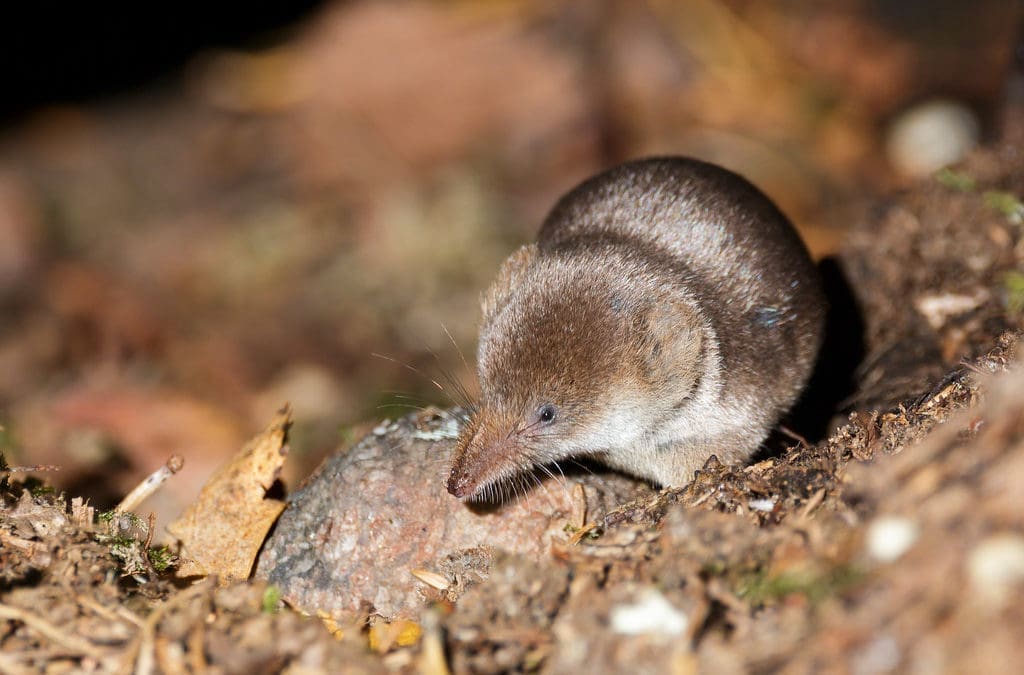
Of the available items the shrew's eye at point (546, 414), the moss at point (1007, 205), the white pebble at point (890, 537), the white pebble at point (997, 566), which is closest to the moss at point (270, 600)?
the shrew's eye at point (546, 414)

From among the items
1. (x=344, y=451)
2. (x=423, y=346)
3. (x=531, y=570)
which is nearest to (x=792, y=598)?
(x=531, y=570)

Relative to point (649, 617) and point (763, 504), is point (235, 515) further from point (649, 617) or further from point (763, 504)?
point (763, 504)

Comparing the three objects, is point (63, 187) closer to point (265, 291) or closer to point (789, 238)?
point (265, 291)

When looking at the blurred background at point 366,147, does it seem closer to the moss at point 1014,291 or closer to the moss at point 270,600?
the moss at point 1014,291

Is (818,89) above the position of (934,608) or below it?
above

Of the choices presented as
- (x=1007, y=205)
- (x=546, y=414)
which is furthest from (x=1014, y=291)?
(x=546, y=414)

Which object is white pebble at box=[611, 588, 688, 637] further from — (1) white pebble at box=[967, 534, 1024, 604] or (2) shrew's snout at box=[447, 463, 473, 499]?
(2) shrew's snout at box=[447, 463, 473, 499]
